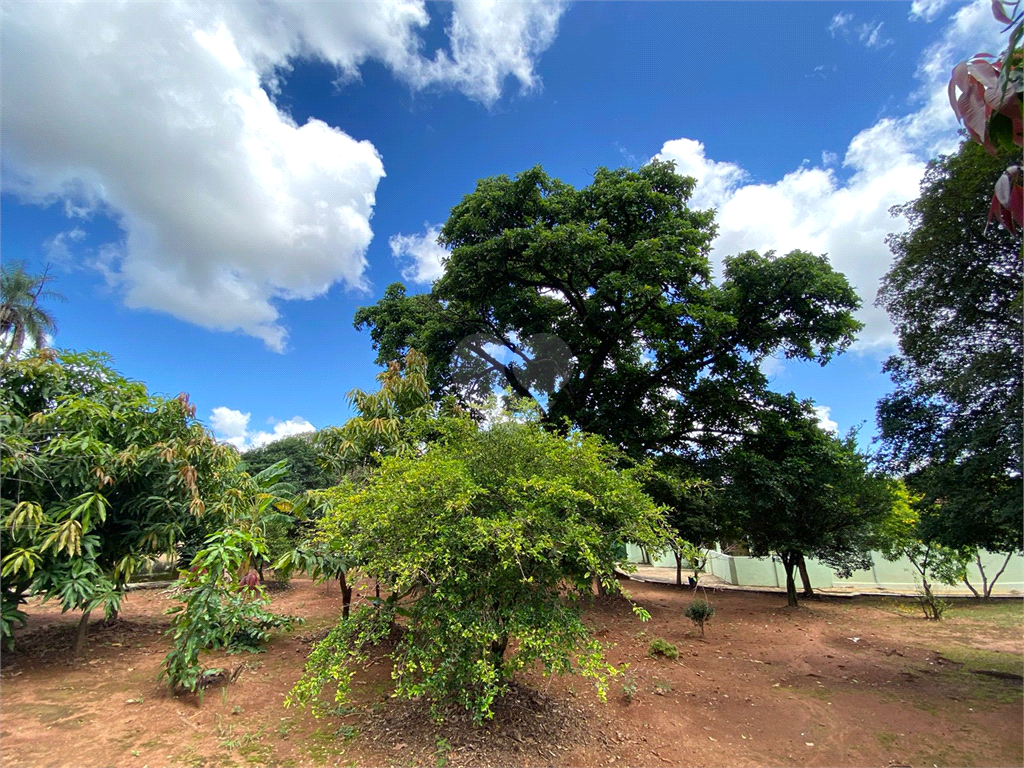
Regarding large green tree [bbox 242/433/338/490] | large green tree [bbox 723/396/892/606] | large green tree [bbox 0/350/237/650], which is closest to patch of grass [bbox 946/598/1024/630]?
large green tree [bbox 723/396/892/606]

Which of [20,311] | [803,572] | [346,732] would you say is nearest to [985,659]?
[803,572]

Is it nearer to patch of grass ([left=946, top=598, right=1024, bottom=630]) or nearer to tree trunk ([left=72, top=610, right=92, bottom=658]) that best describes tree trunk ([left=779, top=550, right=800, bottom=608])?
patch of grass ([left=946, top=598, right=1024, bottom=630])

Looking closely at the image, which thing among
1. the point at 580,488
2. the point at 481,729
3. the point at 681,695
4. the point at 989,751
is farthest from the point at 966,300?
the point at 481,729

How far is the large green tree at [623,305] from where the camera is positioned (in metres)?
9.31

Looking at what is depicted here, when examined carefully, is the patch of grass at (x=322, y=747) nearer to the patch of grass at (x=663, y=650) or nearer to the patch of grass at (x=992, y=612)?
the patch of grass at (x=663, y=650)

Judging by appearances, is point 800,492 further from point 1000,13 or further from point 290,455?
point 290,455

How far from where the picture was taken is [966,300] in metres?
5.18

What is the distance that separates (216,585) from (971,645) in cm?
1077

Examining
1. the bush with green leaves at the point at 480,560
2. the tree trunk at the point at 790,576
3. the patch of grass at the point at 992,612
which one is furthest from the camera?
the tree trunk at the point at 790,576

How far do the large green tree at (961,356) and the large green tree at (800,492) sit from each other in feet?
→ 12.8

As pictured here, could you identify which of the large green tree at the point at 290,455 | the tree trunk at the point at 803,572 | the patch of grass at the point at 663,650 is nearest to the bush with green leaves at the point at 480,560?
the patch of grass at the point at 663,650

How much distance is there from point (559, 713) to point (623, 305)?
752 centimetres

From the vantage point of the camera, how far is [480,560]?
356 cm

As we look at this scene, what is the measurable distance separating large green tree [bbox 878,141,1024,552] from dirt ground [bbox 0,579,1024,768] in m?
2.02
